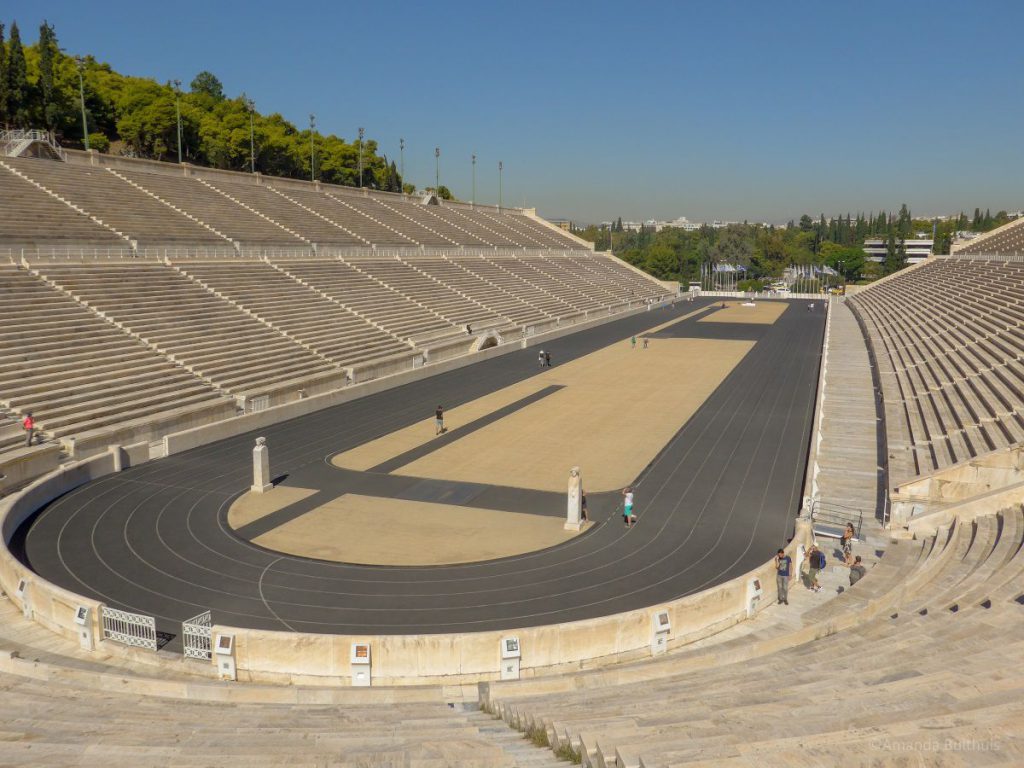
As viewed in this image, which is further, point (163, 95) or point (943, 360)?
point (163, 95)

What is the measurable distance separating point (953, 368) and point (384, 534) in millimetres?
27035

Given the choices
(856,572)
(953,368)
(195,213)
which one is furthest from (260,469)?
(195,213)

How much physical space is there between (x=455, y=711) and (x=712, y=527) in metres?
9.53

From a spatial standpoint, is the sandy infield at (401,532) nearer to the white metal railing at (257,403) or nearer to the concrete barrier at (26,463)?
the concrete barrier at (26,463)

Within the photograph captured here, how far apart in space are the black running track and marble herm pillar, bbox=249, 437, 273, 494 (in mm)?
689

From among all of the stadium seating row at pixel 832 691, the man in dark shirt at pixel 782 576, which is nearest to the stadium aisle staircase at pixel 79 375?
the stadium seating row at pixel 832 691

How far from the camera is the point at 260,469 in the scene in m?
20.3

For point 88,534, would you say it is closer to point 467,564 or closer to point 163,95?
point 467,564

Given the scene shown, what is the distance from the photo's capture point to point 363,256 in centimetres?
5522

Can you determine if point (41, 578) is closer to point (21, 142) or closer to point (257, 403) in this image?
point (257, 403)

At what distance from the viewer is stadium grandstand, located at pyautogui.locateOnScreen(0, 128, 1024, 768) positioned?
8812mm

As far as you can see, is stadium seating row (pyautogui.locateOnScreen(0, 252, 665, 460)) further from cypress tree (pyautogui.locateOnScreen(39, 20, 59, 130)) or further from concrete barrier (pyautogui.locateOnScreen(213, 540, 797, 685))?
cypress tree (pyautogui.locateOnScreen(39, 20, 59, 130))

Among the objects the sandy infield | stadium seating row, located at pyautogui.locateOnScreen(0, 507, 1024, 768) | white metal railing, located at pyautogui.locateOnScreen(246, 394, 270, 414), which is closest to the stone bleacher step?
stadium seating row, located at pyautogui.locateOnScreen(0, 507, 1024, 768)

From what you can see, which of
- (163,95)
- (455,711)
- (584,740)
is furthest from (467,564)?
(163,95)
